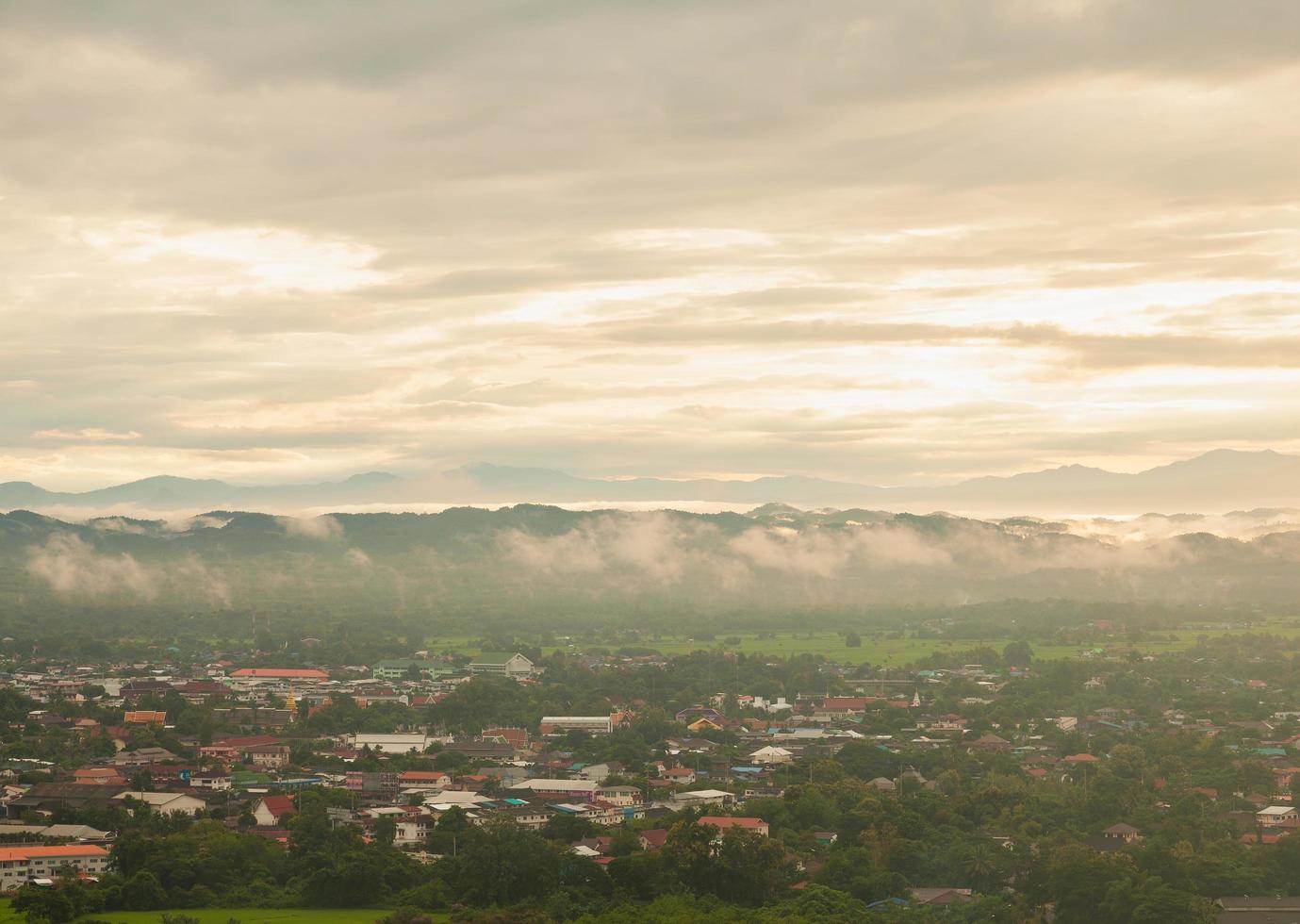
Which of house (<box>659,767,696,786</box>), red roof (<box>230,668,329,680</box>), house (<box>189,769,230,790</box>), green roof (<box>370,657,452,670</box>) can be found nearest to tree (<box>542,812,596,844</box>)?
house (<box>659,767,696,786</box>)

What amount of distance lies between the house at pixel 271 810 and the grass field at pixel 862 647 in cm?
4786

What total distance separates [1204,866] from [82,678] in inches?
2208

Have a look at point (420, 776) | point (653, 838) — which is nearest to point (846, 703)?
Answer: point (420, 776)

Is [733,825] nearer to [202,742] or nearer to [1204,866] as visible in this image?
[1204,866]

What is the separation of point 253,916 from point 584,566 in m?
130

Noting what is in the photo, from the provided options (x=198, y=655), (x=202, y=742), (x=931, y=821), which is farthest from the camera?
(x=198, y=655)

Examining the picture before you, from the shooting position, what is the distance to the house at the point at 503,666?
81250 millimetres

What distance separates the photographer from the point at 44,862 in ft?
117

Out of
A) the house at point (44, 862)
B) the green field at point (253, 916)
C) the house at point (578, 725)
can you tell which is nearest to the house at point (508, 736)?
the house at point (578, 725)

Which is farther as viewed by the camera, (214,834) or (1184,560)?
(1184,560)

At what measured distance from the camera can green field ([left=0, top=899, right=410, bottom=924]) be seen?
30.8m

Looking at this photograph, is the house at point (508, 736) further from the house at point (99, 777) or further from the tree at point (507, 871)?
the tree at point (507, 871)

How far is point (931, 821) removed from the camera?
128 ft

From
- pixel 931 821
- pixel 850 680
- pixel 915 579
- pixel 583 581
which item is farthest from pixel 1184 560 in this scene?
pixel 931 821
